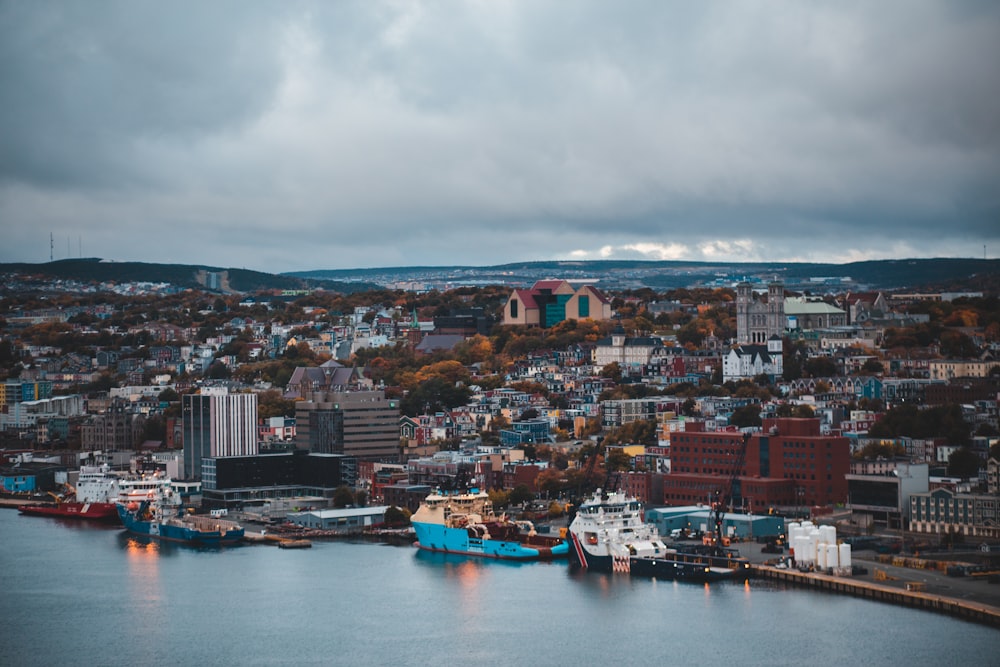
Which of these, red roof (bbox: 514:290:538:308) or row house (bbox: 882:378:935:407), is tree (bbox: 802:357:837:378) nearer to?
row house (bbox: 882:378:935:407)

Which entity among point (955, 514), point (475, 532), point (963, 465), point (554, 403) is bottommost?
point (475, 532)

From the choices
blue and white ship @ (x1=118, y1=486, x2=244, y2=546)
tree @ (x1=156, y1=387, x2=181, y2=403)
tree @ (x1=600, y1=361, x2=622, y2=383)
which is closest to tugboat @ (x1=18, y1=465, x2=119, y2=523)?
blue and white ship @ (x1=118, y1=486, x2=244, y2=546)

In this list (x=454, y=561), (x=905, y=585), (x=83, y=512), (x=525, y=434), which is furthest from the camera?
(x=525, y=434)

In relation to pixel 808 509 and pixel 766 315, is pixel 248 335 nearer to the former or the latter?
pixel 766 315

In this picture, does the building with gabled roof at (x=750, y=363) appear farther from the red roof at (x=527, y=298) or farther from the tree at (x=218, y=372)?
the tree at (x=218, y=372)

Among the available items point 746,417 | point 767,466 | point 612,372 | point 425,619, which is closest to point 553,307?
point 612,372

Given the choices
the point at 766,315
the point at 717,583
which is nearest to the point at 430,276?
the point at 766,315

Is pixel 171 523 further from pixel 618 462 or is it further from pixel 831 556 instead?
pixel 831 556
